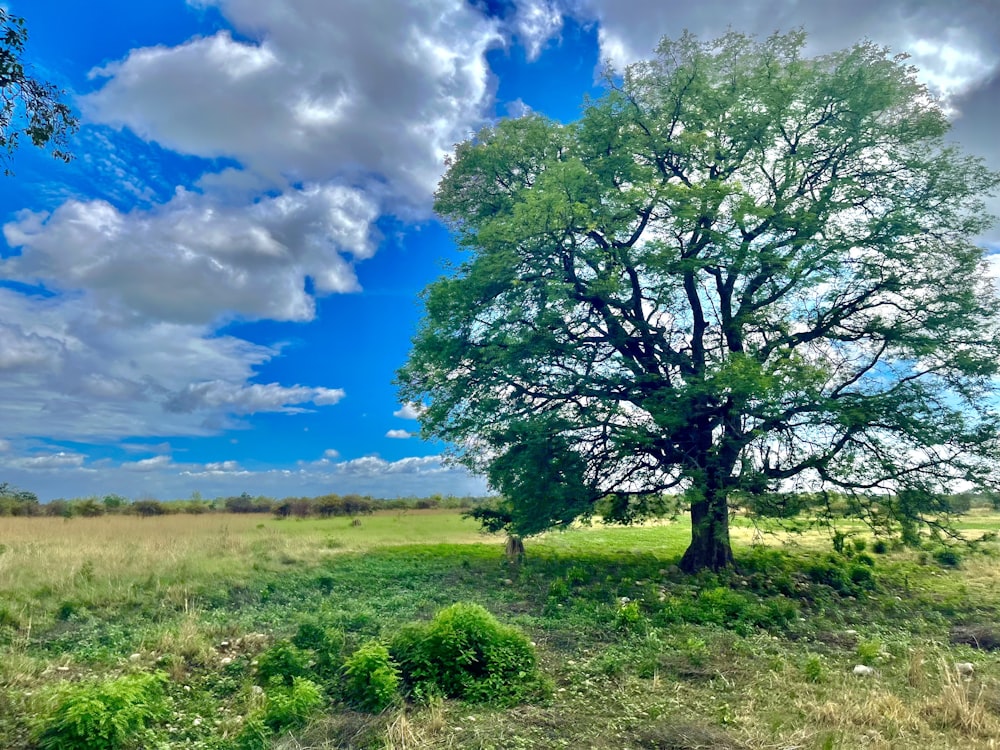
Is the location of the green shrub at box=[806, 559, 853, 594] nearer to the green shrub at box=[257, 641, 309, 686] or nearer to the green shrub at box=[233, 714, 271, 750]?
the green shrub at box=[257, 641, 309, 686]

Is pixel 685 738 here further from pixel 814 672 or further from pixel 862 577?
pixel 862 577

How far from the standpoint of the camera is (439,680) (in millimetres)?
7688

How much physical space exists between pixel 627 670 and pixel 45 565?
1528cm

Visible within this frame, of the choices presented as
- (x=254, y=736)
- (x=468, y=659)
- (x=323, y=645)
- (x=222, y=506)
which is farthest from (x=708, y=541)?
(x=222, y=506)

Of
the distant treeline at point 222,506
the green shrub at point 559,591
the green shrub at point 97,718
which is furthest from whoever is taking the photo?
the distant treeline at point 222,506

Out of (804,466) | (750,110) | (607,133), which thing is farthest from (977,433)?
(607,133)

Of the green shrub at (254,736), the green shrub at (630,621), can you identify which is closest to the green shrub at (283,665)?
the green shrub at (254,736)

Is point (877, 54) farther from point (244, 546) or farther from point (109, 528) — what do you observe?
point (109, 528)

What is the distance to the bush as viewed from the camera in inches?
294

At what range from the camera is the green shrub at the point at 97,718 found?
5852 mm

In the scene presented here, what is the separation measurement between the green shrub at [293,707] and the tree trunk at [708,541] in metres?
12.3

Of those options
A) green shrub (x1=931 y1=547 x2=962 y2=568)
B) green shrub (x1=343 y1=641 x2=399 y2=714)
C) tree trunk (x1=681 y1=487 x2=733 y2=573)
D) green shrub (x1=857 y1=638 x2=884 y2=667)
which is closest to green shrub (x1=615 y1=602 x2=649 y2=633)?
green shrub (x1=857 y1=638 x2=884 y2=667)

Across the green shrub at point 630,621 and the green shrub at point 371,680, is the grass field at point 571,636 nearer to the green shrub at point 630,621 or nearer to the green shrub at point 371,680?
the green shrub at point 630,621

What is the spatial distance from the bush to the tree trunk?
397 inches
